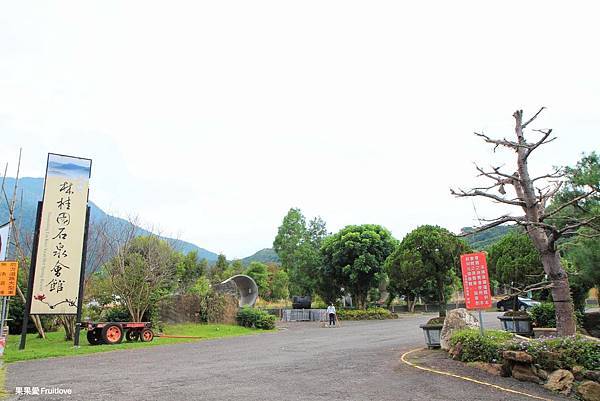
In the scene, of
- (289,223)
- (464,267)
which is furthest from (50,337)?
(289,223)

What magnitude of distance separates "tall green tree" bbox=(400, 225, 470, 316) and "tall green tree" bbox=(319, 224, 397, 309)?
838 centimetres

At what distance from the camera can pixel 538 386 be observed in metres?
7.00

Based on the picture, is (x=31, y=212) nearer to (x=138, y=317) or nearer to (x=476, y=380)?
(x=138, y=317)

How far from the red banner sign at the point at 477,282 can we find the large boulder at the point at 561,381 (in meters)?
2.68

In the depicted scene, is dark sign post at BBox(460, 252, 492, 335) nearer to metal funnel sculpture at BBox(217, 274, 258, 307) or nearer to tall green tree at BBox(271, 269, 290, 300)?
metal funnel sculpture at BBox(217, 274, 258, 307)

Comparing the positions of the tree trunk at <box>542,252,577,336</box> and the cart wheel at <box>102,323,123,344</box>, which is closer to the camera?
the tree trunk at <box>542,252,577,336</box>

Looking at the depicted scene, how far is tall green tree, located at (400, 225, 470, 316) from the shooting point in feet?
61.8

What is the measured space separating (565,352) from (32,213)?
117 metres

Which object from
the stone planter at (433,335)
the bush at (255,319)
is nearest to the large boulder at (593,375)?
the stone planter at (433,335)

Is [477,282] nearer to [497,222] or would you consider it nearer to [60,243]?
[497,222]

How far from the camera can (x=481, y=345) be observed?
8438mm

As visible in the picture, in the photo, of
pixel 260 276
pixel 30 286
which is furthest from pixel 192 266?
pixel 30 286

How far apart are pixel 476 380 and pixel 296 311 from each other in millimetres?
21585

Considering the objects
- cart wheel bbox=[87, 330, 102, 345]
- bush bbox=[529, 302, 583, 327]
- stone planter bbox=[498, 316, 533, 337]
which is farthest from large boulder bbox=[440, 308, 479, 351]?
cart wheel bbox=[87, 330, 102, 345]
